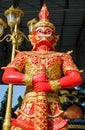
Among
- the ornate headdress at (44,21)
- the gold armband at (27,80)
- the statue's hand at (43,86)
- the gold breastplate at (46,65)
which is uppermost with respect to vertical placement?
the ornate headdress at (44,21)

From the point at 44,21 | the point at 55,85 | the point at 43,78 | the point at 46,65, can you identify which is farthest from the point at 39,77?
the point at 44,21

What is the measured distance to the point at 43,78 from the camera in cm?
331

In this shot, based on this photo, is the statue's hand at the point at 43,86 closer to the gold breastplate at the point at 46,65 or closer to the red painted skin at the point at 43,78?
the red painted skin at the point at 43,78

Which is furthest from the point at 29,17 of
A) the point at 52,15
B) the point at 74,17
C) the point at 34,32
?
the point at 34,32

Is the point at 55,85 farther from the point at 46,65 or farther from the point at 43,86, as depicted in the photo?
the point at 46,65

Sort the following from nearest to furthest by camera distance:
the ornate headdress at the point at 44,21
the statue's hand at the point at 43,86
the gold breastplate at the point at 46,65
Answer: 1. the statue's hand at the point at 43,86
2. the gold breastplate at the point at 46,65
3. the ornate headdress at the point at 44,21

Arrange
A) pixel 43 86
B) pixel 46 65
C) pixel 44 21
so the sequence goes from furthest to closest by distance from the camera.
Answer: pixel 44 21 < pixel 46 65 < pixel 43 86

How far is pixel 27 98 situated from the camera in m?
3.45

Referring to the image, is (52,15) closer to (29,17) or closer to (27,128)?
(29,17)

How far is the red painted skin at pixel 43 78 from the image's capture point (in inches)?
130

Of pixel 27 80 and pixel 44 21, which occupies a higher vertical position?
pixel 44 21

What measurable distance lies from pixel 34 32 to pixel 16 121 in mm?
1050

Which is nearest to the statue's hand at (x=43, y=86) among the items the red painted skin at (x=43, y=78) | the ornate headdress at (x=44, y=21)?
the red painted skin at (x=43, y=78)

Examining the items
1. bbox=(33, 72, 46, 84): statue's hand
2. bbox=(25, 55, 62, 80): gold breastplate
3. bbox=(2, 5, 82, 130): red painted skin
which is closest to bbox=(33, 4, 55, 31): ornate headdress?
bbox=(2, 5, 82, 130): red painted skin
